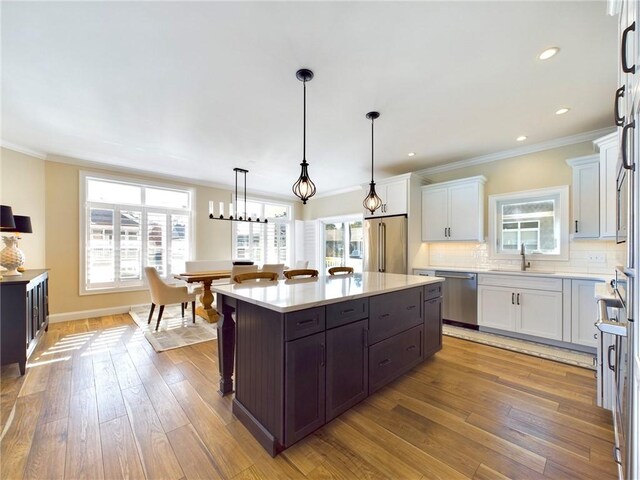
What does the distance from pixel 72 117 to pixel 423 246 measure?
5.15 metres

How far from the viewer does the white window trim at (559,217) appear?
348cm

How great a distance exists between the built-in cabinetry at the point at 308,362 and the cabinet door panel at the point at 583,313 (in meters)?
2.35

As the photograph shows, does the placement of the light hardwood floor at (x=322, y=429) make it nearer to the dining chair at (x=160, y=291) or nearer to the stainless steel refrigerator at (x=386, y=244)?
the dining chair at (x=160, y=291)

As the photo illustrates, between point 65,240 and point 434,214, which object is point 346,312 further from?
point 65,240

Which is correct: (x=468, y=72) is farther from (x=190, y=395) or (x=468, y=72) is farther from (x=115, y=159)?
(x=115, y=159)

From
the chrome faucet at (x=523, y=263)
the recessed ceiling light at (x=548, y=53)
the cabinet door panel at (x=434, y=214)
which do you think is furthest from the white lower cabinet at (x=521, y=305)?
the recessed ceiling light at (x=548, y=53)

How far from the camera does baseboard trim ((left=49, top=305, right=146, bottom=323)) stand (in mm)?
4195

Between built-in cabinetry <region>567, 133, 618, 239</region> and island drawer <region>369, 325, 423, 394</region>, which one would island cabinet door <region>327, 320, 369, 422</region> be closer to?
island drawer <region>369, 325, 423, 394</region>

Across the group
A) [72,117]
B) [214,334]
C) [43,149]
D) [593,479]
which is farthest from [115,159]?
[593,479]

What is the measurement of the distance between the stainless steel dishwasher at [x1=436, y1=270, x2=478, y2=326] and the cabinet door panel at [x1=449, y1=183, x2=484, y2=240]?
0.63 meters

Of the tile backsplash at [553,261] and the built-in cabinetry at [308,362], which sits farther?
the tile backsplash at [553,261]

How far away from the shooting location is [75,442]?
1.66m

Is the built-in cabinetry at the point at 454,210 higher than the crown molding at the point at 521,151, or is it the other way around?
the crown molding at the point at 521,151

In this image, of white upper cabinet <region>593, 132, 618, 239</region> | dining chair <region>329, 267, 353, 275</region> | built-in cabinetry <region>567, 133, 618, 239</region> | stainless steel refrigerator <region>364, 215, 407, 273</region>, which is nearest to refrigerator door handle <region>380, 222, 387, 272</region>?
stainless steel refrigerator <region>364, 215, 407, 273</region>
